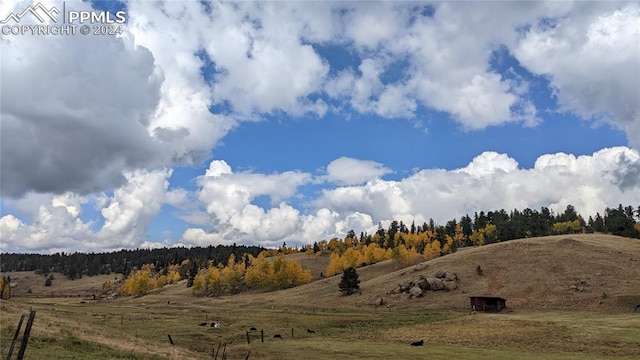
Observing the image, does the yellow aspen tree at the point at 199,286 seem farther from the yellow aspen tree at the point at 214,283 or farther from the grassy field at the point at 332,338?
the grassy field at the point at 332,338

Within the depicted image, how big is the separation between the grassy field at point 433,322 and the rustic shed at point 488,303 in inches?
120

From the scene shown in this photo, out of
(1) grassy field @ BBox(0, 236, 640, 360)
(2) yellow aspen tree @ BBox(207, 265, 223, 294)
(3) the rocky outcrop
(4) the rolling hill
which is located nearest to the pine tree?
(4) the rolling hill

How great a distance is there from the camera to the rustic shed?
312 feet

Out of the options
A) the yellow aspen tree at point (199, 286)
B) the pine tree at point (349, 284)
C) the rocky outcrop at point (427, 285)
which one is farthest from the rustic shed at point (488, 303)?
the yellow aspen tree at point (199, 286)

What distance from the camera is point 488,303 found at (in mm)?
96000

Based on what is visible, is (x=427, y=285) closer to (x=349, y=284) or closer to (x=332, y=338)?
(x=349, y=284)

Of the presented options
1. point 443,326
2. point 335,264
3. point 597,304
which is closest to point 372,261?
point 335,264

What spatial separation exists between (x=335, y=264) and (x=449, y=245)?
4993 centimetres

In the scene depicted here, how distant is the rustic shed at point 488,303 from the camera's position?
95.2 meters

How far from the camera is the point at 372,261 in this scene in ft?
626

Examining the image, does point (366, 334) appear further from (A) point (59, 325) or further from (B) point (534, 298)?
(B) point (534, 298)

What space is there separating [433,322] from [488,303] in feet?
89.4

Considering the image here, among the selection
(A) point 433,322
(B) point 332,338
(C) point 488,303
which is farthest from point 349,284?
(B) point 332,338

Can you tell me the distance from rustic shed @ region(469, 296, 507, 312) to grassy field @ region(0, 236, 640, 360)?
3042 millimetres
